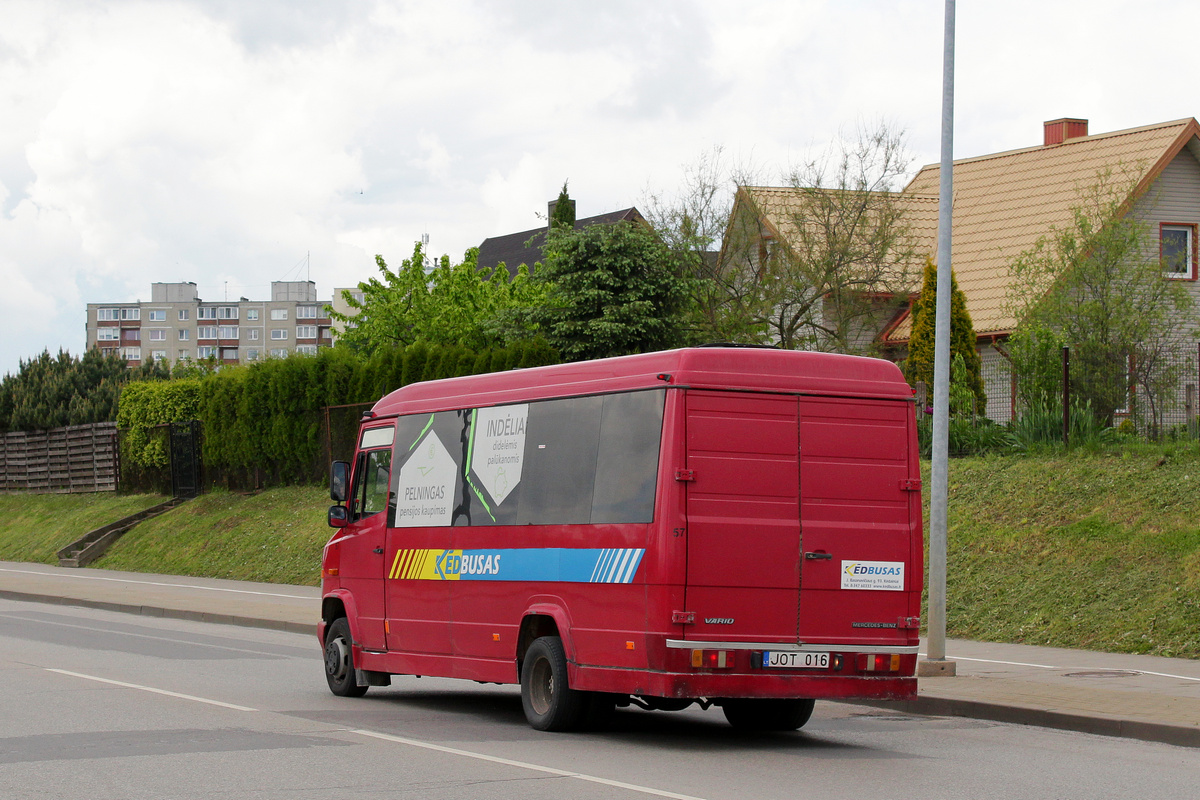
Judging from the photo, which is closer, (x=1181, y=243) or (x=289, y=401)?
(x=1181, y=243)

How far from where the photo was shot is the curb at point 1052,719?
10.7 m

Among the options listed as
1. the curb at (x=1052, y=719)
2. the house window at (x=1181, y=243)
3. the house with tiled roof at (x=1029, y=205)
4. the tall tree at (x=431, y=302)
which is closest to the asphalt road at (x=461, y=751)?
the curb at (x=1052, y=719)

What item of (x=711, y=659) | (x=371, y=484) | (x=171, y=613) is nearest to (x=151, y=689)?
(x=371, y=484)

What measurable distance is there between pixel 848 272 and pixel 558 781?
26.6 meters

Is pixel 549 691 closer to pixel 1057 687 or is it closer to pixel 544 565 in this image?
pixel 544 565

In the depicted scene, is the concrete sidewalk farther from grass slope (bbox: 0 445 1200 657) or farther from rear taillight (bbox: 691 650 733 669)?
rear taillight (bbox: 691 650 733 669)

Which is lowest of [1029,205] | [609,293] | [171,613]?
[171,613]

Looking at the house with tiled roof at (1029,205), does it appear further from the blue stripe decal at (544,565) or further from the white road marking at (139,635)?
the blue stripe decal at (544,565)

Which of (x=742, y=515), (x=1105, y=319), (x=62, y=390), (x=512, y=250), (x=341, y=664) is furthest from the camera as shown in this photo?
(x=512, y=250)

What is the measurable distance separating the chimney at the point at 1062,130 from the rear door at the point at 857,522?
32957 mm

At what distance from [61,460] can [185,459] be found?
7835 mm

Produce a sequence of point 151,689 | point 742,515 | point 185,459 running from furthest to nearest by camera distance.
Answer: point 185,459, point 151,689, point 742,515

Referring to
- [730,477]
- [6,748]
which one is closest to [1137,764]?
[730,477]

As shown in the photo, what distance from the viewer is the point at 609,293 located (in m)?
31.3
